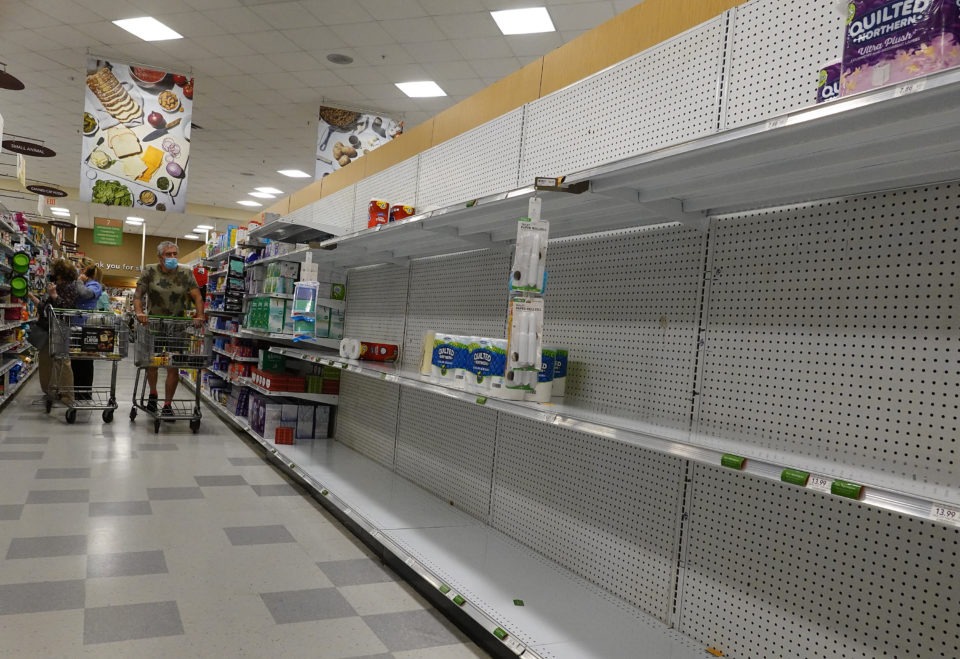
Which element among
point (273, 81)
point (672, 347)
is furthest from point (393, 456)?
point (273, 81)

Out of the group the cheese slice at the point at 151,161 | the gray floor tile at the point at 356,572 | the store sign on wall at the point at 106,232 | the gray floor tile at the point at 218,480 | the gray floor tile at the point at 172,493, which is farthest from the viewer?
the store sign on wall at the point at 106,232

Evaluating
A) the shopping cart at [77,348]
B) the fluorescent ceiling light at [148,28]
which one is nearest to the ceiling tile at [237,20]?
the fluorescent ceiling light at [148,28]

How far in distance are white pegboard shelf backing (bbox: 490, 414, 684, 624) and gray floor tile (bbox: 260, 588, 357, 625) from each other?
3.03 ft

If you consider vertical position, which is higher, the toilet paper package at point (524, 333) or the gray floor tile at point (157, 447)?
the toilet paper package at point (524, 333)

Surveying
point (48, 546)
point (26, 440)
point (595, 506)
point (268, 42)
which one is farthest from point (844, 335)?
point (268, 42)

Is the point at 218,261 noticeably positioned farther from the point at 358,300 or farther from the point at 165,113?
the point at 358,300

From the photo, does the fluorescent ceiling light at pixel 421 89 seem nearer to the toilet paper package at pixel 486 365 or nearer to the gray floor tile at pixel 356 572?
the toilet paper package at pixel 486 365

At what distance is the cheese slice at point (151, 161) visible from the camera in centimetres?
802

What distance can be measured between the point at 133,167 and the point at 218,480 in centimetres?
487

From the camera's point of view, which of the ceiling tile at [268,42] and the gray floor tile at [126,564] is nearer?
the gray floor tile at [126,564]

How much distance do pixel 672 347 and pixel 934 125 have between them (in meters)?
1.23

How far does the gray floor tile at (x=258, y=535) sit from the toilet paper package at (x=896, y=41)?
328 cm

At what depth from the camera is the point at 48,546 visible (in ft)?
10.6

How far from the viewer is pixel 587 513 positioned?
287cm
